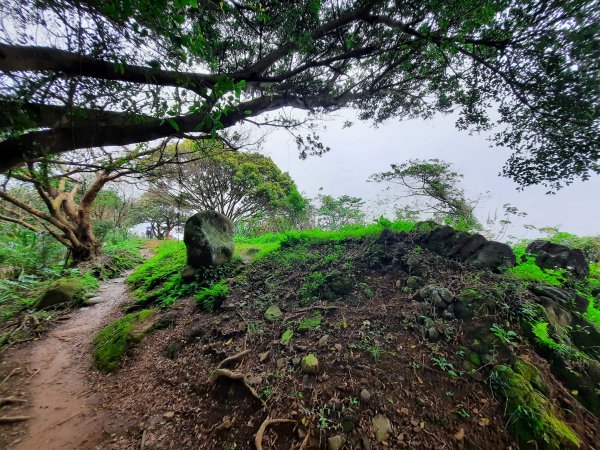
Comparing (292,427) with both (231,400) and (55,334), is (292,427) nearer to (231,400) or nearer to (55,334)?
(231,400)

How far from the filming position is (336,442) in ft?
5.85

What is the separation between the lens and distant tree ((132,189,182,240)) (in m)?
17.0

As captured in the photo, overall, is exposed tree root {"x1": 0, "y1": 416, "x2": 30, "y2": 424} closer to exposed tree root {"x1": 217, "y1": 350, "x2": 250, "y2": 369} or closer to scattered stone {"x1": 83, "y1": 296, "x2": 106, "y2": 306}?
exposed tree root {"x1": 217, "y1": 350, "x2": 250, "y2": 369}

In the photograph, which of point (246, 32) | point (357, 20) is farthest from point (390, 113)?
point (246, 32)

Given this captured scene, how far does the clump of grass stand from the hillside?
1.0 inches

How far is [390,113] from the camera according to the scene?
562cm

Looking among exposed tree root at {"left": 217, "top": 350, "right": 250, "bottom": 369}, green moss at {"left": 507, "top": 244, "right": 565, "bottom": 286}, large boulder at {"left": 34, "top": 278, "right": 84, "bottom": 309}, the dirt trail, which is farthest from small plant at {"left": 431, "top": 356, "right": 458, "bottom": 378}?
large boulder at {"left": 34, "top": 278, "right": 84, "bottom": 309}

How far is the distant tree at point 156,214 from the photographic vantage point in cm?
1698

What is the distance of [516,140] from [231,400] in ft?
17.7

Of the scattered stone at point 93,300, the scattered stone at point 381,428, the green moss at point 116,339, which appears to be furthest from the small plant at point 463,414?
the scattered stone at point 93,300

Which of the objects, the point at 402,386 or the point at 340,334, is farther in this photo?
the point at 340,334

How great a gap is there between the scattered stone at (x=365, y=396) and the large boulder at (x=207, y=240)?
3.90m

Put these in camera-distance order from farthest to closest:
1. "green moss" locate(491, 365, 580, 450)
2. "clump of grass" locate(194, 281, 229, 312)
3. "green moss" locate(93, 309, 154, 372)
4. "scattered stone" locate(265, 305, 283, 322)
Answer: "clump of grass" locate(194, 281, 229, 312), "green moss" locate(93, 309, 154, 372), "scattered stone" locate(265, 305, 283, 322), "green moss" locate(491, 365, 580, 450)

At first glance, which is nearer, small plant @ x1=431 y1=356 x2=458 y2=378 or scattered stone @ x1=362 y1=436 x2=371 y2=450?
scattered stone @ x1=362 y1=436 x2=371 y2=450
